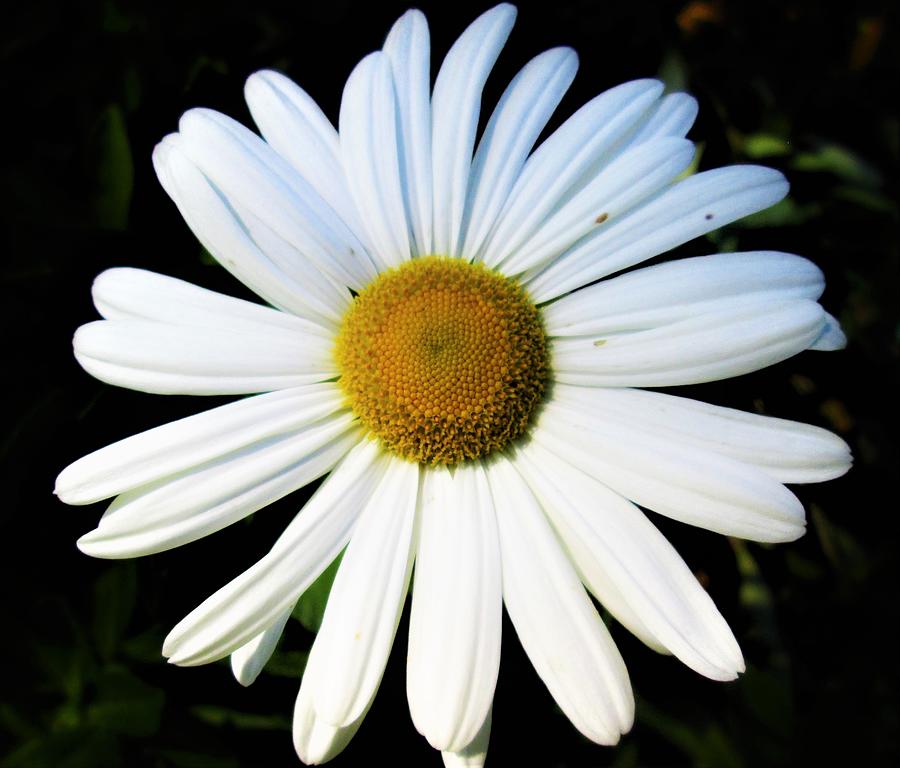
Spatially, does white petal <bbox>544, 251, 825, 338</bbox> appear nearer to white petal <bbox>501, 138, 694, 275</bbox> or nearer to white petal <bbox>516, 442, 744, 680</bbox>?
white petal <bbox>501, 138, 694, 275</bbox>

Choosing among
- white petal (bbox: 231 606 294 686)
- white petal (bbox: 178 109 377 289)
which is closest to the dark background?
white petal (bbox: 231 606 294 686)

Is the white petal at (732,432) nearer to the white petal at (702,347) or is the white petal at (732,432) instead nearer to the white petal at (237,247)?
the white petal at (702,347)

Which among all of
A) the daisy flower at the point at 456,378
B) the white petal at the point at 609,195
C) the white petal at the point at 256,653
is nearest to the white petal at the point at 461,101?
the daisy flower at the point at 456,378

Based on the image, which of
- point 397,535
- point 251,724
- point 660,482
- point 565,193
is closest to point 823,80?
point 565,193

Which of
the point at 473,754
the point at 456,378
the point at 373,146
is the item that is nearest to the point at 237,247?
the point at 373,146

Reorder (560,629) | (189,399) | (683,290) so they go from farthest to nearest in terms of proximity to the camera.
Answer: (189,399) → (683,290) → (560,629)

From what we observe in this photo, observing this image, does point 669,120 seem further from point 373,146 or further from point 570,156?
point 373,146
